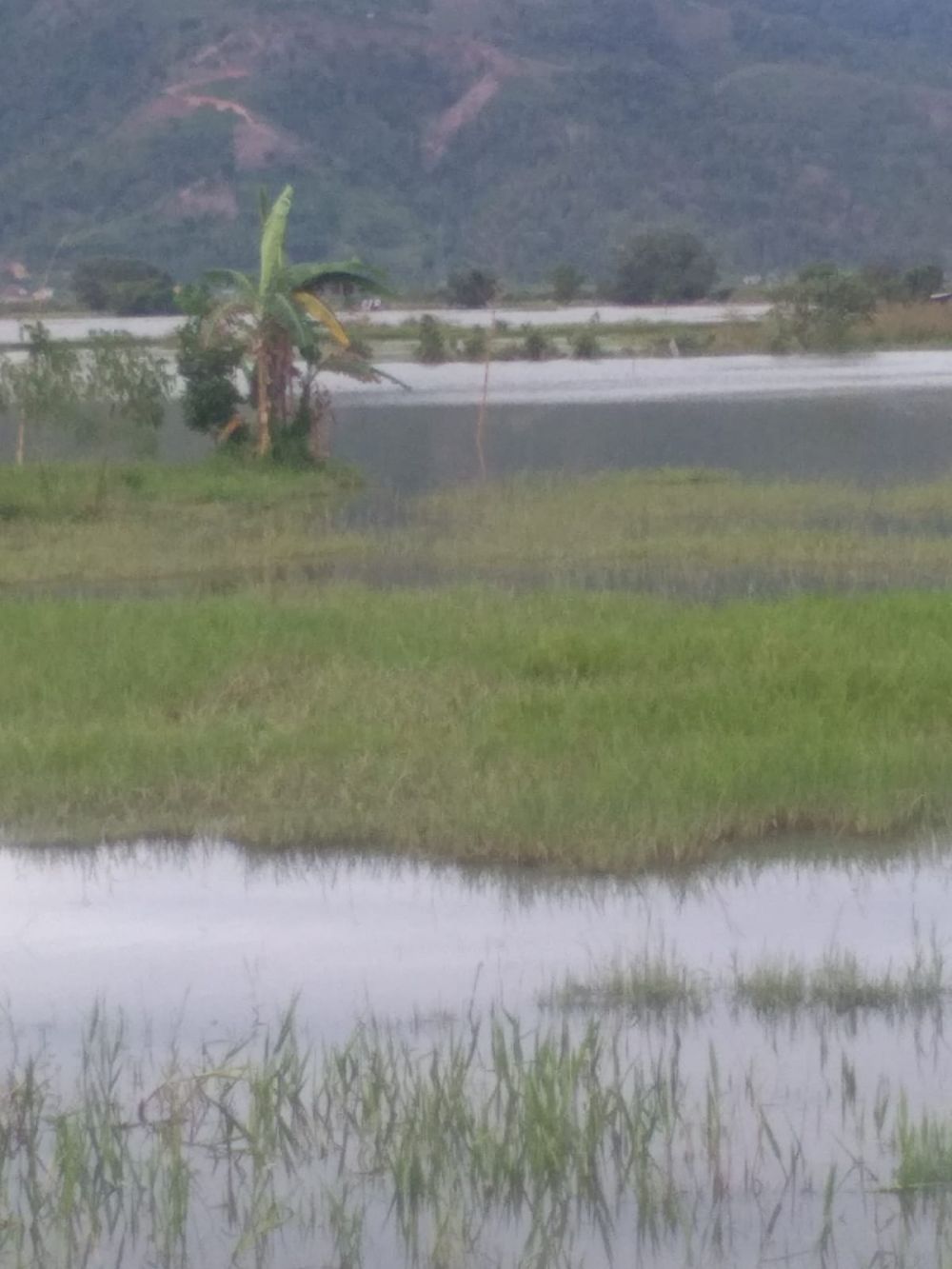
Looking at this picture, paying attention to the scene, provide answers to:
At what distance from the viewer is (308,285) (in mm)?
19812

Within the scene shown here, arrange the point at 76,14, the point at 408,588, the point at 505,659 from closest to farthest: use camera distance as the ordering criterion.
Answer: the point at 505,659, the point at 408,588, the point at 76,14

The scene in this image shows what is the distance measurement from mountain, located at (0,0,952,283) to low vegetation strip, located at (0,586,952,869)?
58920mm

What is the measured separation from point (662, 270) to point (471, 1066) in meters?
55.5

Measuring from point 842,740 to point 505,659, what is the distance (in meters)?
1.96

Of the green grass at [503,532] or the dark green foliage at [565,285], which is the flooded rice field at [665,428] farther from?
the dark green foliage at [565,285]

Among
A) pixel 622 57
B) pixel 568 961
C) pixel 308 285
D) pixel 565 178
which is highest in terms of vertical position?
pixel 622 57

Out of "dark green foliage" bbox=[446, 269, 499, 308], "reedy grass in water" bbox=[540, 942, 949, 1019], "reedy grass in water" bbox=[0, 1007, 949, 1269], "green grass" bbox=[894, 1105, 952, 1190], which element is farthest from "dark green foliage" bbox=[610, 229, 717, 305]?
"green grass" bbox=[894, 1105, 952, 1190]

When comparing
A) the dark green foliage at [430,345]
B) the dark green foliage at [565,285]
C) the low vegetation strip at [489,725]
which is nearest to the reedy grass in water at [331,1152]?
the low vegetation strip at [489,725]

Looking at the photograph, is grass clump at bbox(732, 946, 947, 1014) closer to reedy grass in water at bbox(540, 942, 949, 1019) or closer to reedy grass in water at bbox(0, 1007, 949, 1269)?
reedy grass in water at bbox(540, 942, 949, 1019)

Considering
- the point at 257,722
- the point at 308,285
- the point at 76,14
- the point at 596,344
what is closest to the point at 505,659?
the point at 257,722

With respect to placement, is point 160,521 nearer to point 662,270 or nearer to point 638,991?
point 638,991

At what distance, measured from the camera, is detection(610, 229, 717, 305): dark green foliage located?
5884 centimetres

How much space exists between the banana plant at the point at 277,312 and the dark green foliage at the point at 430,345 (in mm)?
22676

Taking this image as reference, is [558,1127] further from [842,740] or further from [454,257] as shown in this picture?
[454,257]
